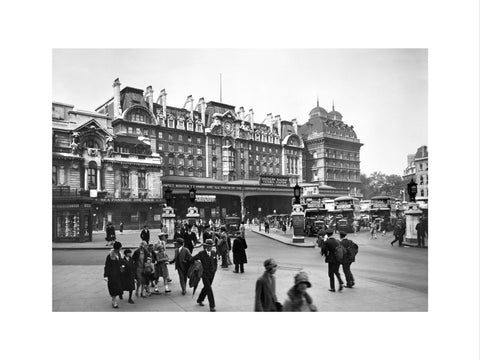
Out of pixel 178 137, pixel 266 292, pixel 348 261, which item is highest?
pixel 178 137

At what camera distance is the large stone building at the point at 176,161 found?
10398 mm

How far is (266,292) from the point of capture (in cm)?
445

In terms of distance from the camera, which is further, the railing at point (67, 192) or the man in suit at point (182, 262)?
the railing at point (67, 192)

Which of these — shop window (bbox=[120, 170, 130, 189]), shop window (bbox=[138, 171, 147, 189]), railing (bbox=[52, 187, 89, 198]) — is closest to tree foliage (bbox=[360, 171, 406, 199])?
shop window (bbox=[138, 171, 147, 189])

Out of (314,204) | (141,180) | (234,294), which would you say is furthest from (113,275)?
(314,204)

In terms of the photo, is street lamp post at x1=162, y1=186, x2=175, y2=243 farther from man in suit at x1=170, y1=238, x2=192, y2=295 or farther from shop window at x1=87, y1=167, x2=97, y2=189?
man in suit at x1=170, y1=238, x2=192, y2=295

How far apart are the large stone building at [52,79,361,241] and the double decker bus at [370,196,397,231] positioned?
5.12 ft

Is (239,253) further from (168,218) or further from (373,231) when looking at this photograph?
(373,231)

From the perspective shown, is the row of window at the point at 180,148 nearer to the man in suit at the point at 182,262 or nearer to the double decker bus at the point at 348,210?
the double decker bus at the point at 348,210

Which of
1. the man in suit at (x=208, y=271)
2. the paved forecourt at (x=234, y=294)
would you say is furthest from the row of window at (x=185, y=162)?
the man in suit at (x=208, y=271)

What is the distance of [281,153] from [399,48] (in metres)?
11.0

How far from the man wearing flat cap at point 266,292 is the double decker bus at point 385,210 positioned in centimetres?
764

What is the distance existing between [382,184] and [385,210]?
163 centimetres

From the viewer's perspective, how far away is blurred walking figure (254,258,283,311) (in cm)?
444
